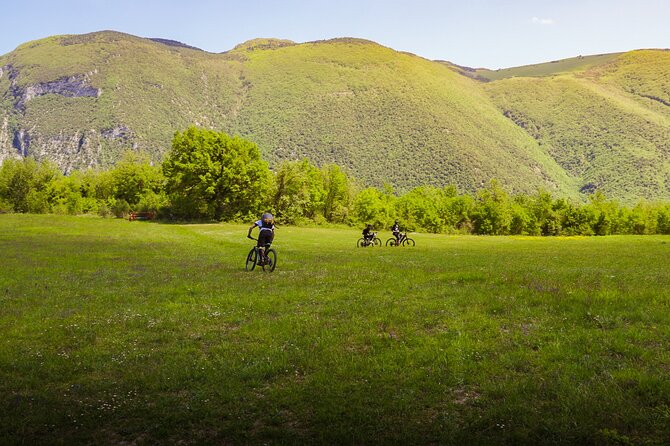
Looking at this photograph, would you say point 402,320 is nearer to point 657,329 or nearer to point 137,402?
point 657,329

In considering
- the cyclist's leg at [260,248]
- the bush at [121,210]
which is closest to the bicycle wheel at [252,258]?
the cyclist's leg at [260,248]

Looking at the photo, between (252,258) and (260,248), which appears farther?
(252,258)

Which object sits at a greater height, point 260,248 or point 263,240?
point 263,240

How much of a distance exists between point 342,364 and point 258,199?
266 ft

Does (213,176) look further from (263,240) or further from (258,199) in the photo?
(263,240)

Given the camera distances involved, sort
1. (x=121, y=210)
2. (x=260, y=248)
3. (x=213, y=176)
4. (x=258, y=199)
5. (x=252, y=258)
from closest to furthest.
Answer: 1. (x=260, y=248)
2. (x=252, y=258)
3. (x=213, y=176)
4. (x=258, y=199)
5. (x=121, y=210)

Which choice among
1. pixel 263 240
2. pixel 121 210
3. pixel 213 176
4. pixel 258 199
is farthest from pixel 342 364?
pixel 121 210

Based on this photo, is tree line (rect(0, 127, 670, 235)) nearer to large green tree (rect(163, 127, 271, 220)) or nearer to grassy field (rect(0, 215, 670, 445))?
large green tree (rect(163, 127, 271, 220))

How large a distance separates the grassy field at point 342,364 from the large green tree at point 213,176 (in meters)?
67.1

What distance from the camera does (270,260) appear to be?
2262cm

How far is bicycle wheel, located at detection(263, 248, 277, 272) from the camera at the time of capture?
22.4 m

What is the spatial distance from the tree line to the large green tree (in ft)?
0.68

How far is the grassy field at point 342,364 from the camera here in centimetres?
638

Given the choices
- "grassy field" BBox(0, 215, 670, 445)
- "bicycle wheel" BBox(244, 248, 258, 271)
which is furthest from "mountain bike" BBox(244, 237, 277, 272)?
"grassy field" BBox(0, 215, 670, 445)
